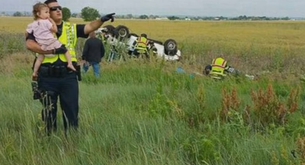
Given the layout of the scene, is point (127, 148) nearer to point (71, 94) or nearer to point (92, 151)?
point (92, 151)

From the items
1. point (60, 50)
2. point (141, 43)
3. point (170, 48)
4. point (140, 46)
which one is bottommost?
point (170, 48)

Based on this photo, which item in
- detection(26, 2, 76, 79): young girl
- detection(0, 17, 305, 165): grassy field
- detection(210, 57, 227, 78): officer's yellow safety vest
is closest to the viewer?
detection(0, 17, 305, 165): grassy field

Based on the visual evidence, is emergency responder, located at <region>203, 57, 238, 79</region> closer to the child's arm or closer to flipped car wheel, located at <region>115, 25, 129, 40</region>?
flipped car wheel, located at <region>115, 25, 129, 40</region>

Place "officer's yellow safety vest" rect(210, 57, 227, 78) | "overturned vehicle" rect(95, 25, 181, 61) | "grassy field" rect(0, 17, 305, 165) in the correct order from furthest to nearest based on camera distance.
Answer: "overturned vehicle" rect(95, 25, 181, 61), "officer's yellow safety vest" rect(210, 57, 227, 78), "grassy field" rect(0, 17, 305, 165)

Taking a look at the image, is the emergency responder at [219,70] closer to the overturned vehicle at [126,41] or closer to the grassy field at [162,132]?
the grassy field at [162,132]

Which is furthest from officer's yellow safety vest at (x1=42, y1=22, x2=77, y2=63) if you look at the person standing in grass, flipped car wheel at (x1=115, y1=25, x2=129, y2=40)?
flipped car wheel at (x1=115, y1=25, x2=129, y2=40)

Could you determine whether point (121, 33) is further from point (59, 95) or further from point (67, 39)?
point (59, 95)

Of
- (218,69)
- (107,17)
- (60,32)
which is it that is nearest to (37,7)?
(60,32)

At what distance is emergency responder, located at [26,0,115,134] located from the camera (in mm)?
4082

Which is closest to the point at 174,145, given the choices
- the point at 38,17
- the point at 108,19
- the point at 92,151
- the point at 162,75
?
the point at 92,151

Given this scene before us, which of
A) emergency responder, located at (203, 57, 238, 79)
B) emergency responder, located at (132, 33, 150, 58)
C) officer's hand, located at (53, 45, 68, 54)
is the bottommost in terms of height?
emergency responder, located at (203, 57, 238, 79)

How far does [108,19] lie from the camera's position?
4.11m

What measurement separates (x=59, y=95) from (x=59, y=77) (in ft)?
0.83

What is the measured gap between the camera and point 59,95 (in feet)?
13.9
